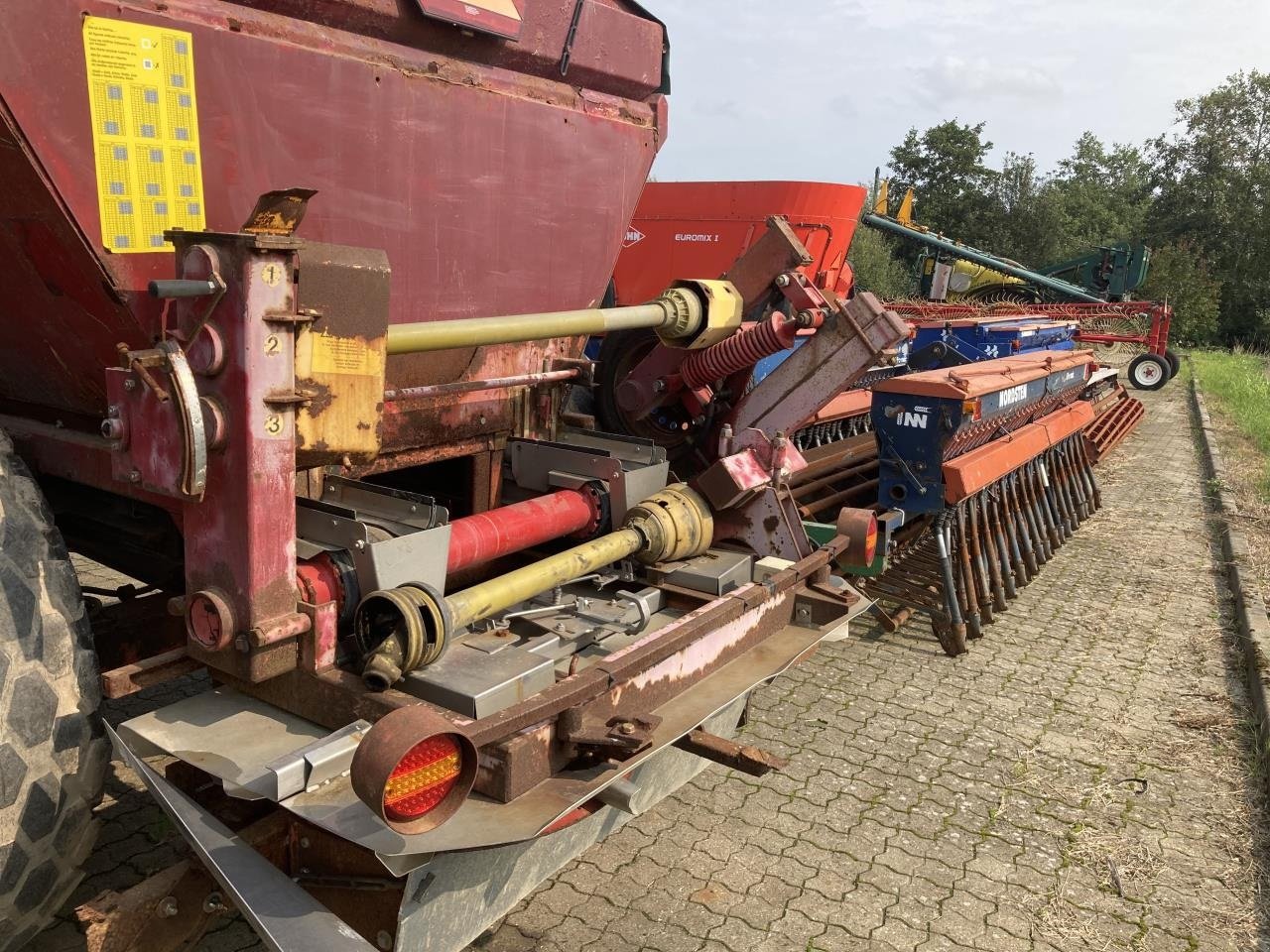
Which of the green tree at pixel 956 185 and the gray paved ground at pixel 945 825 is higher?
the green tree at pixel 956 185

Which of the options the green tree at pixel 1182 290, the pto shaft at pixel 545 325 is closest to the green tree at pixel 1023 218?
the green tree at pixel 1182 290

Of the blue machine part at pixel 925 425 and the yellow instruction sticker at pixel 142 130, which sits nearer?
the yellow instruction sticker at pixel 142 130

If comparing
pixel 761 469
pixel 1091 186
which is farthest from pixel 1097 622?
pixel 1091 186

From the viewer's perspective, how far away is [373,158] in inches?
101

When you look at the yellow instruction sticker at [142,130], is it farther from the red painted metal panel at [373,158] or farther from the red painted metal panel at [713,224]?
the red painted metal panel at [713,224]

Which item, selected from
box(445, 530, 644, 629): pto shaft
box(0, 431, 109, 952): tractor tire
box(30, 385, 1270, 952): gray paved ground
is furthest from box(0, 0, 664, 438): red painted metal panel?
box(30, 385, 1270, 952): gray paved ground

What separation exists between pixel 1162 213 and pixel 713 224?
32.4 metres

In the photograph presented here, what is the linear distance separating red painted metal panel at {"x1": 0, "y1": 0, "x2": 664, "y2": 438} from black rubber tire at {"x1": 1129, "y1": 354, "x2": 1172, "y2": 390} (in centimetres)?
A: 1264

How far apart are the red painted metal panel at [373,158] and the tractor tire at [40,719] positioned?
425 millimetres

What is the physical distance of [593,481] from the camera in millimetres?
3207

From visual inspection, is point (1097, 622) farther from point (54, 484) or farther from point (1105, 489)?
point (54, 484)

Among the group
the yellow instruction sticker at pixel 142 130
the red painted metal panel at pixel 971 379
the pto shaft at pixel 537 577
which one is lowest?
the pto shaft at pixel 537 577

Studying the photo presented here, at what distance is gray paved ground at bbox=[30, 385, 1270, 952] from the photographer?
110 inches

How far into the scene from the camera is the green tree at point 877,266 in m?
23.8
